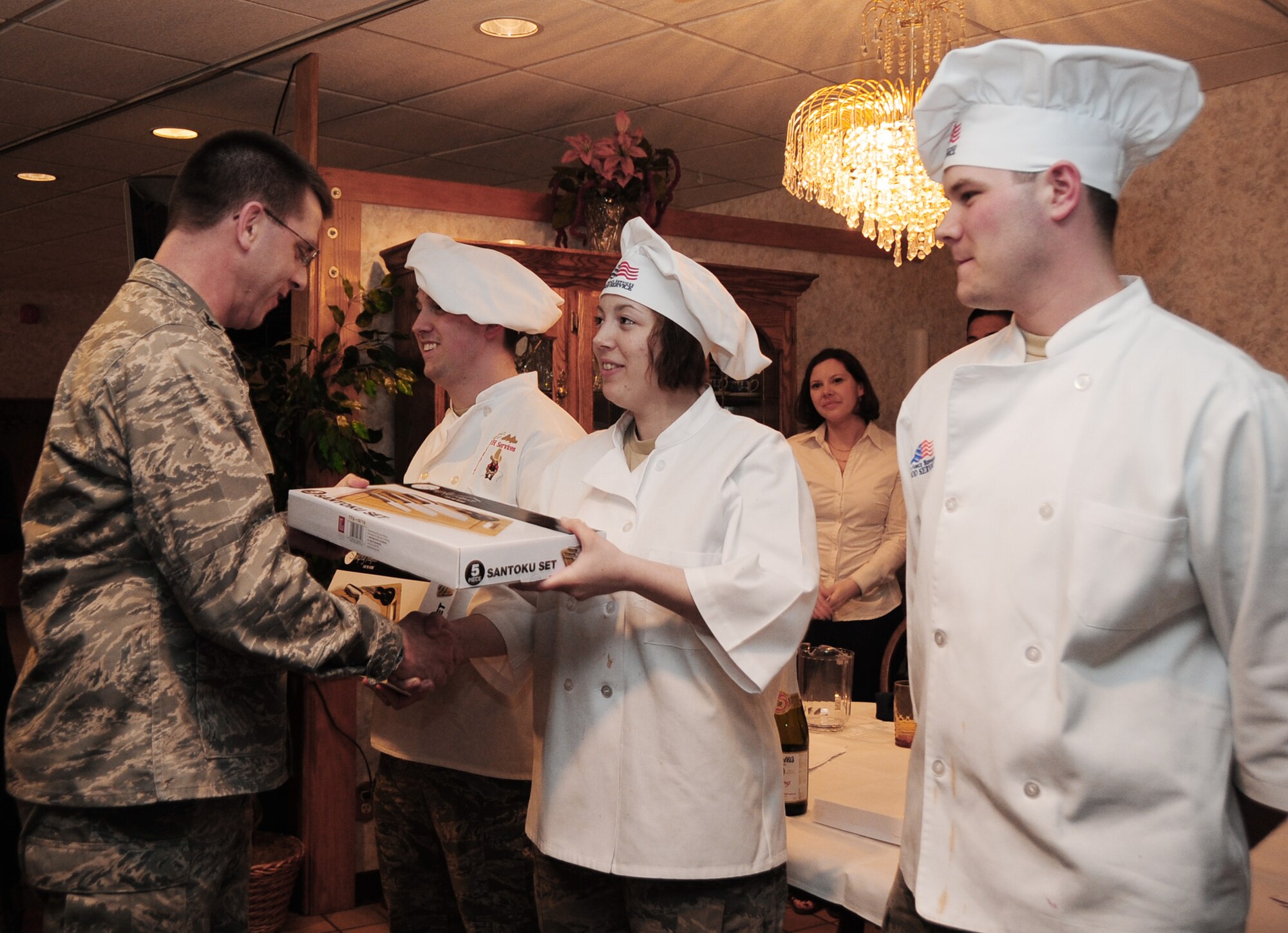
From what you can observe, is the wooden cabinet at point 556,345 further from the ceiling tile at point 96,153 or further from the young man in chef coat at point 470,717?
the ceiling tile at point 96,153

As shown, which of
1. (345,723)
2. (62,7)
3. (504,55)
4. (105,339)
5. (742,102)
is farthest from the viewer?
(742,102)

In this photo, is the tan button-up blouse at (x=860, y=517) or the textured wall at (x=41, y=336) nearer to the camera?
the tan button-up blouse at (x=860, y=517)

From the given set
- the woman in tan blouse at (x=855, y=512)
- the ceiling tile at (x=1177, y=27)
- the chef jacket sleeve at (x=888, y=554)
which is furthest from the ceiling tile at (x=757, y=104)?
the chef jacket sleeve at (x=888, y=554)

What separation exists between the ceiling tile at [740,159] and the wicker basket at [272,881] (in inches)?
137

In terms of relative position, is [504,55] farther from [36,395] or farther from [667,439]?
[36,395]

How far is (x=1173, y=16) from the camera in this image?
369 cm

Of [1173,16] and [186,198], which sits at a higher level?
[1173,16]

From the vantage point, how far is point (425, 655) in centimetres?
191

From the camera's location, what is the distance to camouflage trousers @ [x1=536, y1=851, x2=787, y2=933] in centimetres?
169

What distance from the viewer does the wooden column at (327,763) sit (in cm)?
366

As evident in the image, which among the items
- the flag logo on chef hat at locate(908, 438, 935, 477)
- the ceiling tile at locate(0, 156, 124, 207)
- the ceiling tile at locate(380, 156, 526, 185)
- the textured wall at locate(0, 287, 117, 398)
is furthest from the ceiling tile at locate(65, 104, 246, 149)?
the textured wall at locate(0, 287, 117, 398)

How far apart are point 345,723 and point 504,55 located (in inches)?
92.3

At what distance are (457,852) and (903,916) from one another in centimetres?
113

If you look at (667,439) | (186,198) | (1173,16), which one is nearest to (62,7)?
(186,198)
